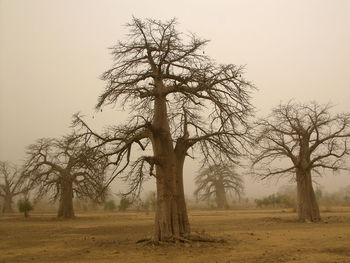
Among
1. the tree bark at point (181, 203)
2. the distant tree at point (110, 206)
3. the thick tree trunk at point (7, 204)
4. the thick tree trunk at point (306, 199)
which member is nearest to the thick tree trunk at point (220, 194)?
the distant tree at point (110, 206)

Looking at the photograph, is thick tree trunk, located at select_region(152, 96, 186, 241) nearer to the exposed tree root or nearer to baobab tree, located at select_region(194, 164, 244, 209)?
the exposed tree root

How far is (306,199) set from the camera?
20.1m

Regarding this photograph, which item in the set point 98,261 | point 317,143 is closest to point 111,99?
point 98,261

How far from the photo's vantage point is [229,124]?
35.7 feet

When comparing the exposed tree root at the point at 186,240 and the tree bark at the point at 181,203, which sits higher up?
the tree bark at the point at 181,203

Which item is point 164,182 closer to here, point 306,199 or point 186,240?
point 186,240

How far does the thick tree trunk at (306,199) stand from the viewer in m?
19.8

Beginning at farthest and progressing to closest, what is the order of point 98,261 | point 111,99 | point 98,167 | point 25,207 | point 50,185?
point 25,207, point 50,185, point 111,99, point 98,167, point 98,261

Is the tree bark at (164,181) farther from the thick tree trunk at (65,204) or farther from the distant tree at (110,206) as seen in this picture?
the distant tree at (110,206)

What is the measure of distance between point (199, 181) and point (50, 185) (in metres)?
26.7

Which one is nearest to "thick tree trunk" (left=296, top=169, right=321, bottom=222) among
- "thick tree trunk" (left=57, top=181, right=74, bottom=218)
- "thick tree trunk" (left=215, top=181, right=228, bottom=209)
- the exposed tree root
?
the exposed tree root

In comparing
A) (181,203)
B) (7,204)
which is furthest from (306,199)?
(7,204)

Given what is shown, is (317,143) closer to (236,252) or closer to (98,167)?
(236,252)

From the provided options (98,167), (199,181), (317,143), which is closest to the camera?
(98,167)
